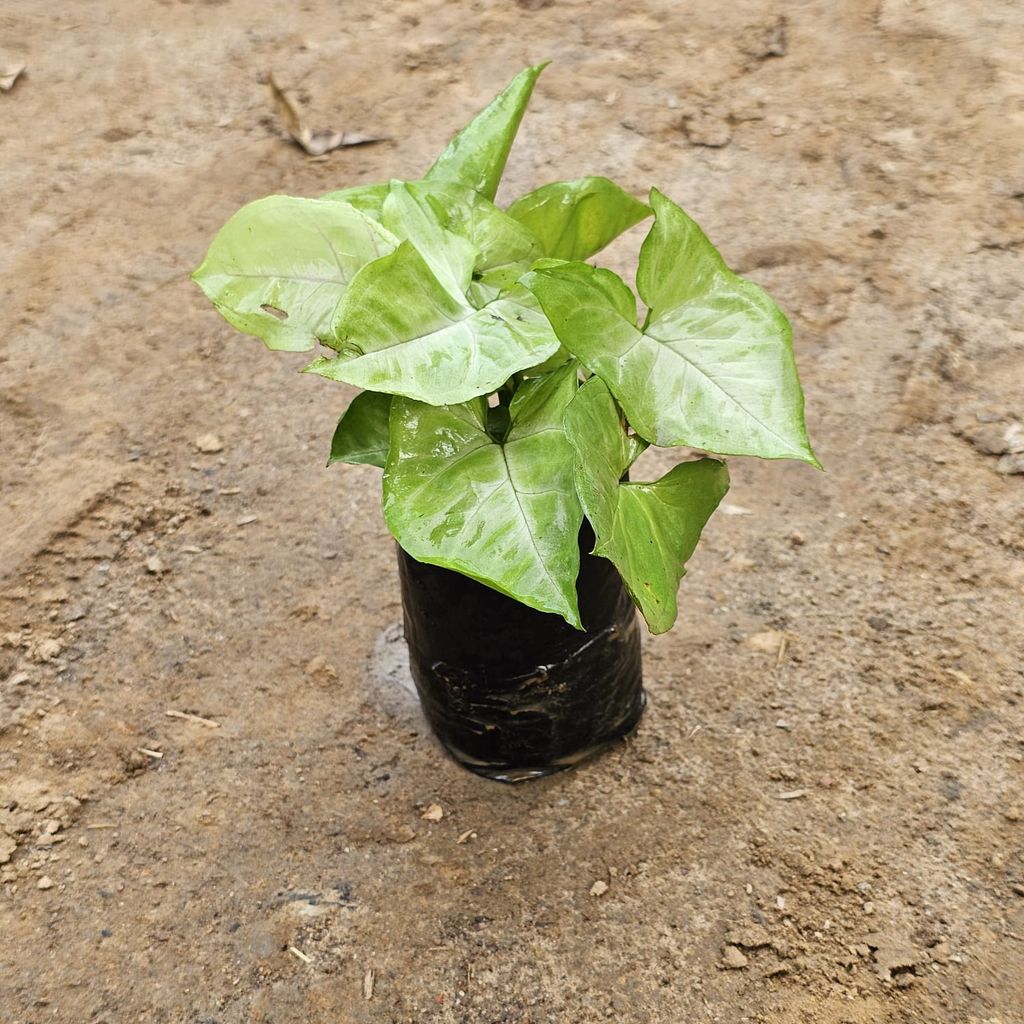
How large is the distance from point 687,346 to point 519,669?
23.1 inches

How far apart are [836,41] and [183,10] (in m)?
2.29

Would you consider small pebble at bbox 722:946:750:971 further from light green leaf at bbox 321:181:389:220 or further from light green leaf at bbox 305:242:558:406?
light green leaf at bbox 321:181:389:220

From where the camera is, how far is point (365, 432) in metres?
1.53

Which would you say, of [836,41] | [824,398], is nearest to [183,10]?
[836,41]

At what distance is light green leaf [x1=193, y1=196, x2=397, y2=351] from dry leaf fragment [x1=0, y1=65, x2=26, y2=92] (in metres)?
2.87

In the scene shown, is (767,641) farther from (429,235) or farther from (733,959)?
(429,235)

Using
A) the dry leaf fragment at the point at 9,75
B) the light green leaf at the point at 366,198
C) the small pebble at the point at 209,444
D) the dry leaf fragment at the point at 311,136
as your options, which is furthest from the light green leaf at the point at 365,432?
the dry leaf fragment at the point at 9,75

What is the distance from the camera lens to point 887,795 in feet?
6.18

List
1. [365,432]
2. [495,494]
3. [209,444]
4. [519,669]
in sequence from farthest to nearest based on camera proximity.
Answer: [209,444], [519,669], [365,432], [495,494]

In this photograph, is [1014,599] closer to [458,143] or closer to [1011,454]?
[1011,454]

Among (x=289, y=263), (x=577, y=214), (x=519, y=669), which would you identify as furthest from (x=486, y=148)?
(x=519, y=669)

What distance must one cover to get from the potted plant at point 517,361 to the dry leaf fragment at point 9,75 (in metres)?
2.73

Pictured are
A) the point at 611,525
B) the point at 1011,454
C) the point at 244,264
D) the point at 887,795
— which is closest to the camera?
the point at 611,525

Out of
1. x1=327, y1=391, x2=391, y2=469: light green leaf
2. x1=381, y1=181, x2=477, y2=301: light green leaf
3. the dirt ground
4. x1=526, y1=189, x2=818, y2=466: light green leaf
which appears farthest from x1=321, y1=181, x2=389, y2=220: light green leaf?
the dirt ground
